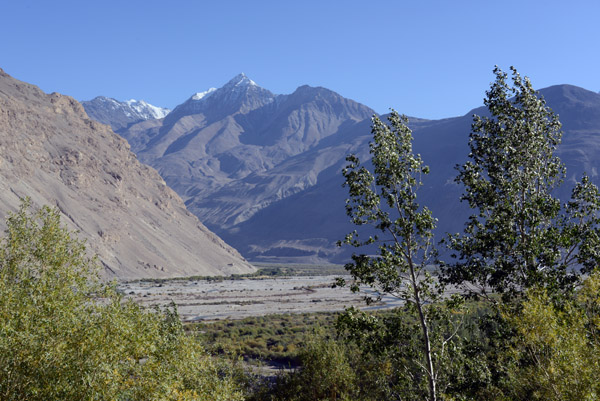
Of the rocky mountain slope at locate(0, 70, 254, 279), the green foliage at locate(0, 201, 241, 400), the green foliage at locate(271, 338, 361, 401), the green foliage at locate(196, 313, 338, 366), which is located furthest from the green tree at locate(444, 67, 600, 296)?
the rocky mountain slope at locate(0, 70, 254, 279)

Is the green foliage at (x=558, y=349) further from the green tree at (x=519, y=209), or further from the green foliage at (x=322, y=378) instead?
the green foliage at (x=322, y=378)

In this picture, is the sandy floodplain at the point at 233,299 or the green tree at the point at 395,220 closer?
the green tree at the point at 395,220

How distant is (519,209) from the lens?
52.8ft

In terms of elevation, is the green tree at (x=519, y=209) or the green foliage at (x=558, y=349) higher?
the green tree at (x=519, y=209)

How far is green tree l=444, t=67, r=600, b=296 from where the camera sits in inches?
582

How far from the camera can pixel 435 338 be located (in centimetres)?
1551

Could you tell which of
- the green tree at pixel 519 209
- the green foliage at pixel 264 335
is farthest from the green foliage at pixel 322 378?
the green foliage at pixel 264 335

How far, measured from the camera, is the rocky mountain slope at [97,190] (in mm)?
133250

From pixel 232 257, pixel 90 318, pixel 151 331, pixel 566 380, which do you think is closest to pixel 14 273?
pixel 90 318

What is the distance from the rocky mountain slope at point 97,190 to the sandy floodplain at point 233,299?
52.0 feet

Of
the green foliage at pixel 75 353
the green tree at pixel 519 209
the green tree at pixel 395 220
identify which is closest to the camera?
the green foliage at pixel 75 353

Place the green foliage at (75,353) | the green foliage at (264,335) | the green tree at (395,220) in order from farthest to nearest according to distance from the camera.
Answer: the green foliage at (264,335), the green tree at (395,220), the green foliage at (75,353)

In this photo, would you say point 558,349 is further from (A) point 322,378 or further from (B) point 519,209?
A: (A) point 322,378

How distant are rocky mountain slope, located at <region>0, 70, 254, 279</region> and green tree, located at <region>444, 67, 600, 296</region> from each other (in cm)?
11788
